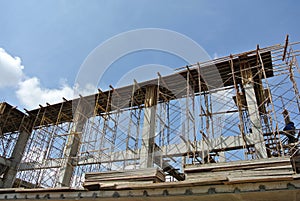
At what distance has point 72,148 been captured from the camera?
52.3ft

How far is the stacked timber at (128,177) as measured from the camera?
6.72 m

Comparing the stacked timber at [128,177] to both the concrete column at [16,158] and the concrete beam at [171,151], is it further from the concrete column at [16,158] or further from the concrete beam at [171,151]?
the concrete column at [16,158]

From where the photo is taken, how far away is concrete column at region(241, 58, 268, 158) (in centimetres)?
1036

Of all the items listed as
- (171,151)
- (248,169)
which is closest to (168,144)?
(171,151)

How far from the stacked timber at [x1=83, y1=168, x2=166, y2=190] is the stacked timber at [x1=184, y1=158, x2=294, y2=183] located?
975mm

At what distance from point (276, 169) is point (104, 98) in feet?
40.1

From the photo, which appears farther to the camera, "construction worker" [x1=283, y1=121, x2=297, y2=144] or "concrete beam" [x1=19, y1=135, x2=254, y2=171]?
"concrete beam" [x1=19, y1=135, x2=254, y2=171]

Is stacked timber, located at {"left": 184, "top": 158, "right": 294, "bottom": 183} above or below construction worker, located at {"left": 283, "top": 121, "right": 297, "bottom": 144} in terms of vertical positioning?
below

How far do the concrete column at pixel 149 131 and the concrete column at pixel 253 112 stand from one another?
205 inches

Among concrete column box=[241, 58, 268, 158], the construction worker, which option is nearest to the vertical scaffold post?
concrete column box=[241, 58, 268, 158]

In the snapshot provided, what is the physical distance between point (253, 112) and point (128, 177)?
271 inches

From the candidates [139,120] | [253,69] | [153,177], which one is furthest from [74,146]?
[253,69]

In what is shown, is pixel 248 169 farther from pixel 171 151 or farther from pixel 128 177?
pixel 171 151

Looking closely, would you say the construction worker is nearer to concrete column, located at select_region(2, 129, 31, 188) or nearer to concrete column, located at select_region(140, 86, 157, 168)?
concrete column, located at select_region(140, 86, 157, 168)
